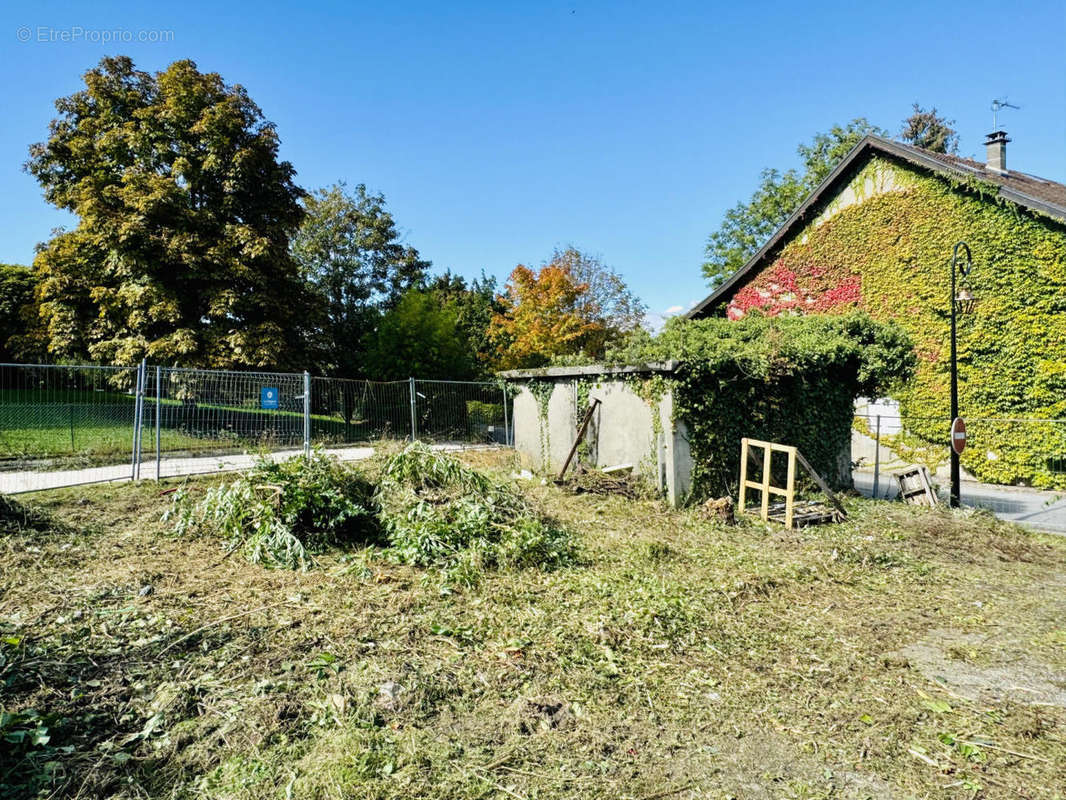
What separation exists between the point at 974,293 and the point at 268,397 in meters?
16.6

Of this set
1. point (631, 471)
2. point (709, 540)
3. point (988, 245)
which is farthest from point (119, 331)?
point (988, 245)

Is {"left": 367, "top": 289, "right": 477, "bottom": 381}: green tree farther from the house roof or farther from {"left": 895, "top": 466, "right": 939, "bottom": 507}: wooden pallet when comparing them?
{"left": 895, "top": 466, "right": 939, "bottom": 507}: wooden pallet

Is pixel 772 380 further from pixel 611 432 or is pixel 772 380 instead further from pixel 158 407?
pixel 158 407

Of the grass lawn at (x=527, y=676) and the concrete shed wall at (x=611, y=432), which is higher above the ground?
the concrete shed wall at (x=611, y=432)

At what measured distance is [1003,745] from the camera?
3.21 m

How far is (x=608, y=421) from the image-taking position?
35.7 feet

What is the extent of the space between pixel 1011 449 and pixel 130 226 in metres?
22.4

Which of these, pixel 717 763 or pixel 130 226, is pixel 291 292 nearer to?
pixel 130 226

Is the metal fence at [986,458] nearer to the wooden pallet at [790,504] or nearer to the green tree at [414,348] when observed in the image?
the wooden pallet at [790,504]

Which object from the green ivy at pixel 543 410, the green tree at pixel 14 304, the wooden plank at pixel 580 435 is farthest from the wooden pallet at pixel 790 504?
the green tree at pixel 14 304

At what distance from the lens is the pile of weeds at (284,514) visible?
20.0 feet

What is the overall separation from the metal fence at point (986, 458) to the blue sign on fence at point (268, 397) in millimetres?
11814

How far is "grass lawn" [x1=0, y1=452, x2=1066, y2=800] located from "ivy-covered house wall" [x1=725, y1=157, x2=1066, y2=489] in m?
9.06

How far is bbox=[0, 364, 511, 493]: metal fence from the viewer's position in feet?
32.2
